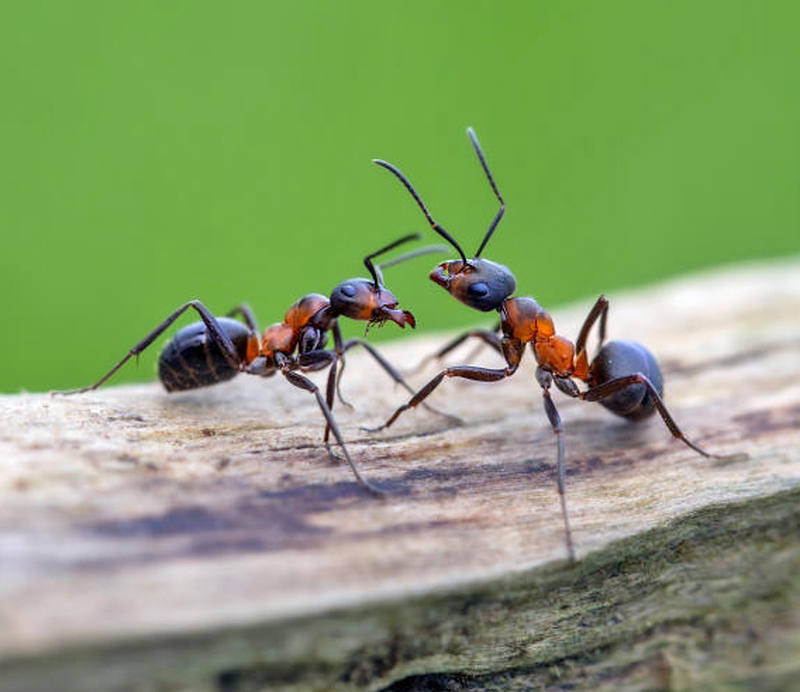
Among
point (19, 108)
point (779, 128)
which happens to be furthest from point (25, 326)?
point (779, 128)

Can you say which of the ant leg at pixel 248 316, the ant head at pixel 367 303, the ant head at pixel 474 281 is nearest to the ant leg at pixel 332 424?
the ant head at pixel 367 303

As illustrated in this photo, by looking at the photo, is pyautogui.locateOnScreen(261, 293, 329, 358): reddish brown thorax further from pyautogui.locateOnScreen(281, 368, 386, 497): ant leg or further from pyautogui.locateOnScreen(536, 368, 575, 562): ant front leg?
pyautogui.locateOnScreen(536, 368, 575, 562): ant front leg

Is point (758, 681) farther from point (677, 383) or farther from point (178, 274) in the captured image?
point (178, 274)

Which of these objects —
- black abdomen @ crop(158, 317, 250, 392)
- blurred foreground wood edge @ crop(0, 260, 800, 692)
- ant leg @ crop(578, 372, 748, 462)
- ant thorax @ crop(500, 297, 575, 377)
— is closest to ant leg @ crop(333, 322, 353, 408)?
blurred foreground wood edge @ crop(0, 260, 800, 692)

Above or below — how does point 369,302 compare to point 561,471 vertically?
above

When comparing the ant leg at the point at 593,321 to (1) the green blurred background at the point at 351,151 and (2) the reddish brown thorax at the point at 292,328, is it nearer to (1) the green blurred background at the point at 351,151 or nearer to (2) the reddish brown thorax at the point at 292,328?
(2) the reddish brown thorax at the point at 292,328

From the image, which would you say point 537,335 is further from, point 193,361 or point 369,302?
point 193,361

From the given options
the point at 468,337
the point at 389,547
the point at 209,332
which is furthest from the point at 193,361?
the point at 389,547
